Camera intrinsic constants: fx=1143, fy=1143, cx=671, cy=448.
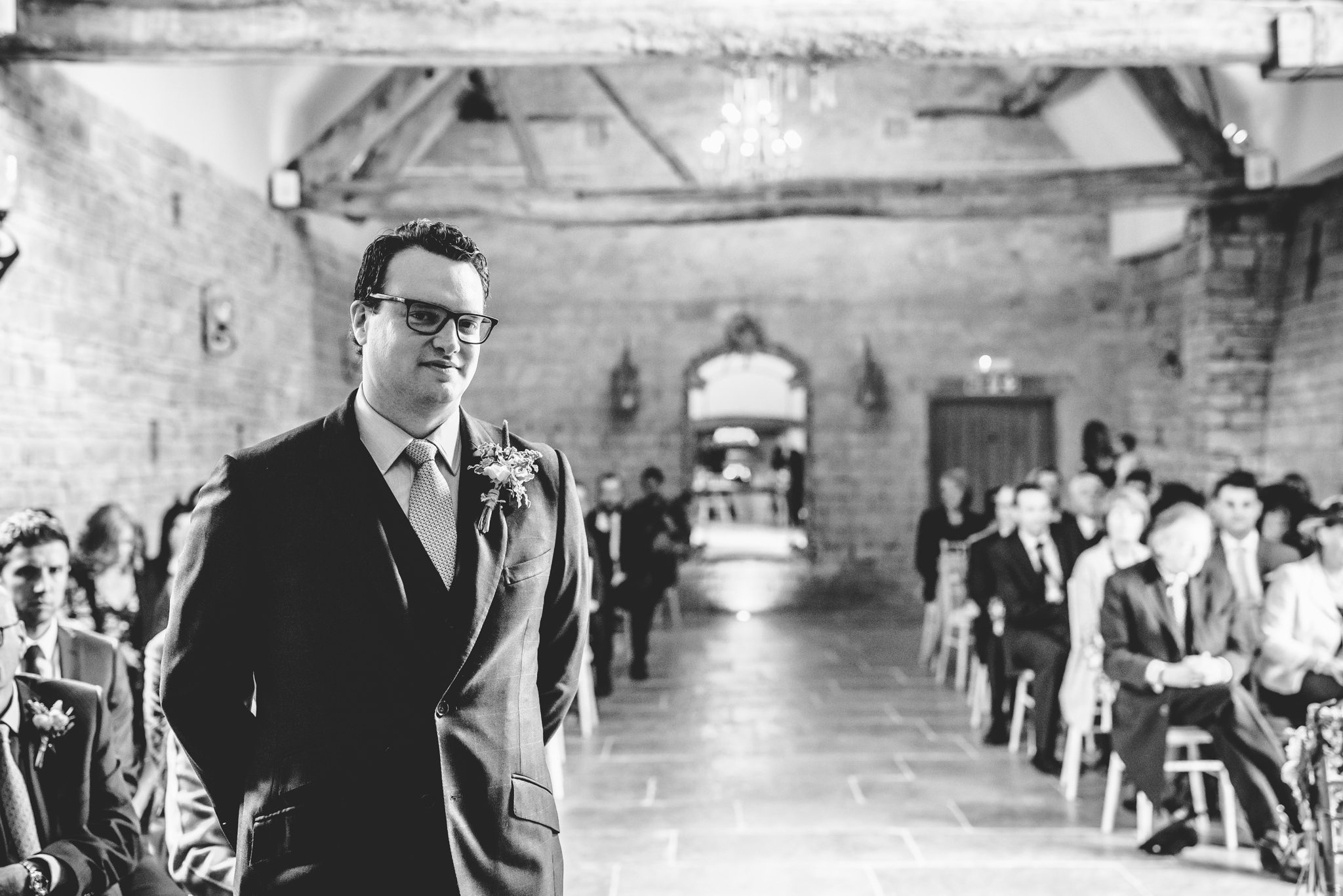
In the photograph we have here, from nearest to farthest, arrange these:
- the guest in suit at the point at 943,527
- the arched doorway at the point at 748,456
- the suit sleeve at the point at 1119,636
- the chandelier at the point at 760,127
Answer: the suit sleeve at the point at 1119,636
the chandelier at the point at 760,127
the guest in suit at the point at 943,527
the arched doorway at the point at 748,456

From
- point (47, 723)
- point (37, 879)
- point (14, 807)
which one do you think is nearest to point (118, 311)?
point (47, 723)

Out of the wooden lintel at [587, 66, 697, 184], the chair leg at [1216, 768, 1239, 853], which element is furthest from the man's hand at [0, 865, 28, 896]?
the wooden lintel at [587, 66, 697, 184]

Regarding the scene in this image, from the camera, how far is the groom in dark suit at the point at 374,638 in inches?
56.6

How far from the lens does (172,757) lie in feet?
7.64

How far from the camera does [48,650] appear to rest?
276 centimetres

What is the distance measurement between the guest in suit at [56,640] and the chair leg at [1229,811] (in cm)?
330

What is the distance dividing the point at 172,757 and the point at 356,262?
818 centimetres

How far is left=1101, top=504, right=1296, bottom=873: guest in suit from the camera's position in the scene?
12.5 ft

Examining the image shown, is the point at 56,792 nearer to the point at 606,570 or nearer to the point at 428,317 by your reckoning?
the point at 428,317

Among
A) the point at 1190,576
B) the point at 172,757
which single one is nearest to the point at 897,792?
the point at 1190,576

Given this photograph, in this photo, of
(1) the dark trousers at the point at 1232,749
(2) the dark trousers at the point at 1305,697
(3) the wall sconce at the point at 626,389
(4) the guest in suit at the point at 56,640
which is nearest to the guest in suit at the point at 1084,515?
(2) the dark trousers at the point at 1305,697

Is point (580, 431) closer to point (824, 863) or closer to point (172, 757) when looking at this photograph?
point (824, 863)

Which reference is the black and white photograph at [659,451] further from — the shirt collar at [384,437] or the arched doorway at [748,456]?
the arched doorway at [748,456]

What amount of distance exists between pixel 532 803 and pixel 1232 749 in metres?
3.09
